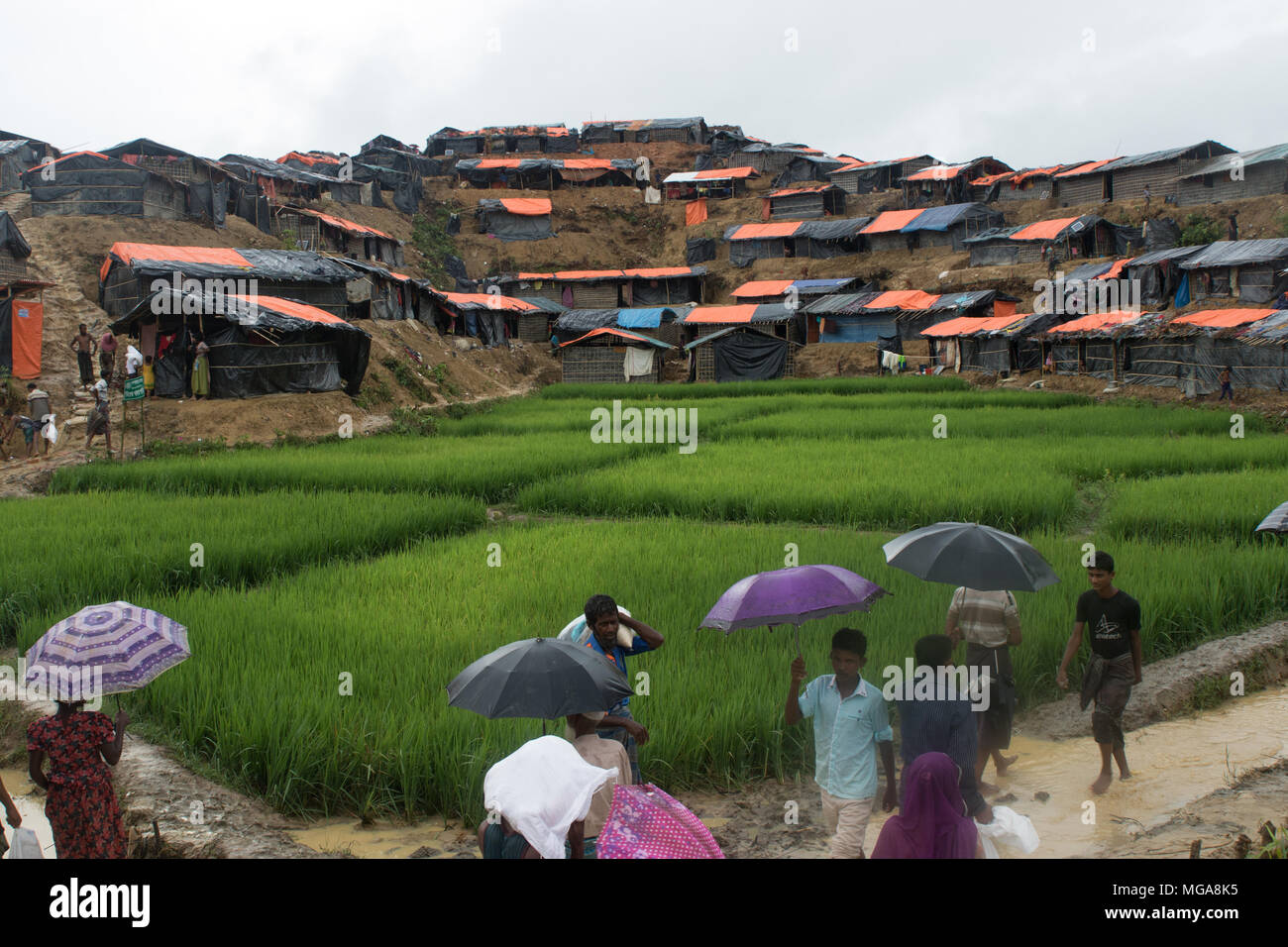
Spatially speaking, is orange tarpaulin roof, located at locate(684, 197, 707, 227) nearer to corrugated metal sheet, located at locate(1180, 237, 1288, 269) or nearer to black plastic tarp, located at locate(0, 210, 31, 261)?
corrugated metal sheet, located at locate(1180, 237, 1288, 269)

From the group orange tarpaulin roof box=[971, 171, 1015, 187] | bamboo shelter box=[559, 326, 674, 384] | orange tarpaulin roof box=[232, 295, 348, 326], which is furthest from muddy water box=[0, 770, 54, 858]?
orange tarpaulin roof box=[971, 171, 1015, 187]

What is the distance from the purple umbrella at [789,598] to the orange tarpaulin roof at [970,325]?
1316 inches

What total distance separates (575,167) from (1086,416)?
50.1 meters

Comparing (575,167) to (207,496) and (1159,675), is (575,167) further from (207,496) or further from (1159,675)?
(1159,675)

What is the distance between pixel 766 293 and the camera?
160 feet

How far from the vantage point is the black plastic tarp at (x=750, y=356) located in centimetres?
4338

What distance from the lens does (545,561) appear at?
1094cm

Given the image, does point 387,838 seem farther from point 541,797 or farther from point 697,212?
point 697,212

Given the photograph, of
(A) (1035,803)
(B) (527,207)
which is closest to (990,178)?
(B) (527,207)

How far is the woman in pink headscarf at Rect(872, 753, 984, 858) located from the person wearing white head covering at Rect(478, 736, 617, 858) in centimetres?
121

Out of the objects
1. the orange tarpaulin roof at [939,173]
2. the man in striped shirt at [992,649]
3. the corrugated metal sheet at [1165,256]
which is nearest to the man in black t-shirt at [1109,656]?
the man in striped shirt at [992,649]

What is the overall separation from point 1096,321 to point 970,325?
6359mm

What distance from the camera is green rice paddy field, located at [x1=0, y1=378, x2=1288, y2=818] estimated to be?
20.4 ft
